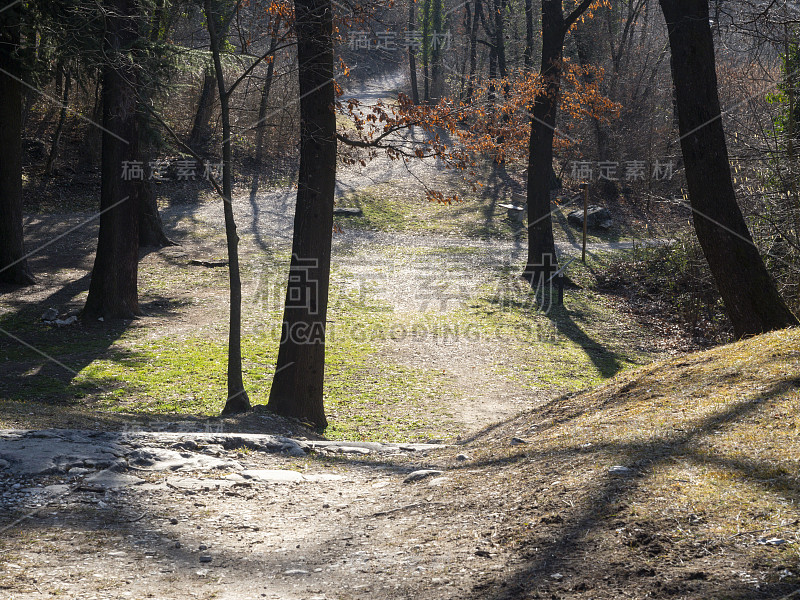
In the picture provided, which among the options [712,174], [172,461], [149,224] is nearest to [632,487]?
[172,461]

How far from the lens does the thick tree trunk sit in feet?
52.0

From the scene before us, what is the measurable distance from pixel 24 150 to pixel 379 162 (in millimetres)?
14592

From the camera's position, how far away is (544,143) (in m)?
16.2

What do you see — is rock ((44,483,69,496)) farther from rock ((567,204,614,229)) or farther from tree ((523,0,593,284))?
rock ((567,204,614,229))

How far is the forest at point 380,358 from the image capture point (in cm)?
353

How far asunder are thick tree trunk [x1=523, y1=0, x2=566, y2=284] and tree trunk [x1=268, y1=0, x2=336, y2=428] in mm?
8607

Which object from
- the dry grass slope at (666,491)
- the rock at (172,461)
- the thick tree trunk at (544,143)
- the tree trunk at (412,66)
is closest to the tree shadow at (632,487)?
the dry grass slope at (666,491)

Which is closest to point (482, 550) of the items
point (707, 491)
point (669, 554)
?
point (669, 554)

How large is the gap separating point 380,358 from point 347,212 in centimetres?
1274

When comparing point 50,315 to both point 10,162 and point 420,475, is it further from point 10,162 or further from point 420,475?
point 420,475

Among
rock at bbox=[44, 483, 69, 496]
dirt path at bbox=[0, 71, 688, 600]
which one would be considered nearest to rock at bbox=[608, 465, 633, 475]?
dirt path at bbox=[0, 71, 688, 600]

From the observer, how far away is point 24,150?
2305 centimetres

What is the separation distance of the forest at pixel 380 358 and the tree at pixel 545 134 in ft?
0.26

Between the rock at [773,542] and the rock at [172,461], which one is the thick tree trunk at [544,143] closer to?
the rock at [172,461]
